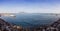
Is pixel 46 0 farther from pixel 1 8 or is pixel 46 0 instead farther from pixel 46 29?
pixel 1 8

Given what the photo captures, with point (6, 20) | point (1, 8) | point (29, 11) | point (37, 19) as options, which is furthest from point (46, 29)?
point (1, 8)

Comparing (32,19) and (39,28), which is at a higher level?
(32,19)

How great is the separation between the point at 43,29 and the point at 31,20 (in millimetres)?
192

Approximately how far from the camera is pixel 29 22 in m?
1.24

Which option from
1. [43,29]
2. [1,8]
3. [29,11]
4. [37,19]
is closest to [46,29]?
[43,29]

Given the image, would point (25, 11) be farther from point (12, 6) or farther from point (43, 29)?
point (43, 29)

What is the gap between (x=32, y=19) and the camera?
1.24 meters

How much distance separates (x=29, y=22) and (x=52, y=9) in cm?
34

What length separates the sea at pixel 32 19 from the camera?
4.02 ft

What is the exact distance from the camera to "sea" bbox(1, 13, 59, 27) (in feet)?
4.02

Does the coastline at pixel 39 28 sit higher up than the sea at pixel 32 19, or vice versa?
the sea at pixel 32 19

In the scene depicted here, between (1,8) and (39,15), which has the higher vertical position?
Answer: (1,8)

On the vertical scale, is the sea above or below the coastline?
above

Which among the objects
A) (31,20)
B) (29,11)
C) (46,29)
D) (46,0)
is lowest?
(46,29)
